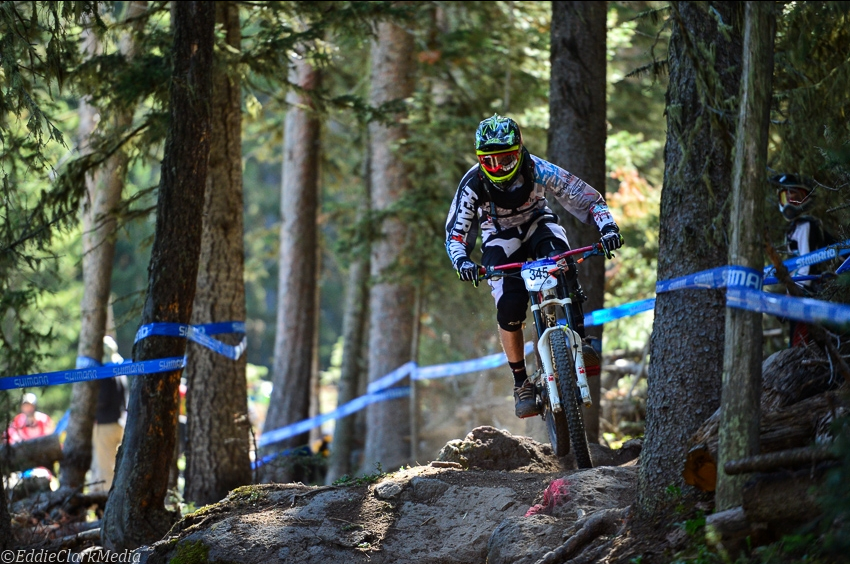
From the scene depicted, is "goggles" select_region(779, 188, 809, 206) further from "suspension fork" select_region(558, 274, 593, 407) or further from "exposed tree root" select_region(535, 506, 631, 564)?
"exposed tree root" select_region(535, 506, 631, 564)

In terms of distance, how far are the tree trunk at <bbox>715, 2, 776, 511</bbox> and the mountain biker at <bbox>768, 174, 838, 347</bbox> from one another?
129 inches

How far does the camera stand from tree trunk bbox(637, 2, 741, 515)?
4906 millimetres

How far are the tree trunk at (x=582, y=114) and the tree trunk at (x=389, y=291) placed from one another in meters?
6.00

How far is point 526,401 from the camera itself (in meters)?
6.71

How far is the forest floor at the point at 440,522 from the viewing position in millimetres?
4766

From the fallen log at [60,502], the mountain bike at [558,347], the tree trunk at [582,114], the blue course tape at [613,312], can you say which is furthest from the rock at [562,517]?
the fallen log at [60,502]

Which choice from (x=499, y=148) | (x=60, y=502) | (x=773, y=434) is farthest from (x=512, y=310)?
(x=60, y=502)

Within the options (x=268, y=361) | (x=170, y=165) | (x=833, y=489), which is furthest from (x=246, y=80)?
(x=268, y=361)

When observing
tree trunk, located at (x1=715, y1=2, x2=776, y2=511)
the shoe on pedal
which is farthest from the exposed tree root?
the shoe on pedal

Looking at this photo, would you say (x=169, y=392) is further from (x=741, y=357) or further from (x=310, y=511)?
(x=741, y=357)

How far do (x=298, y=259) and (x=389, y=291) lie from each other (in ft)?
9.31

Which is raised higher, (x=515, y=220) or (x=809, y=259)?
(x=515, y=220)

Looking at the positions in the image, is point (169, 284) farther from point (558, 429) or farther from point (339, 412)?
point (339, 412)

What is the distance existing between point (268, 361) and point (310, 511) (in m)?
36.1
